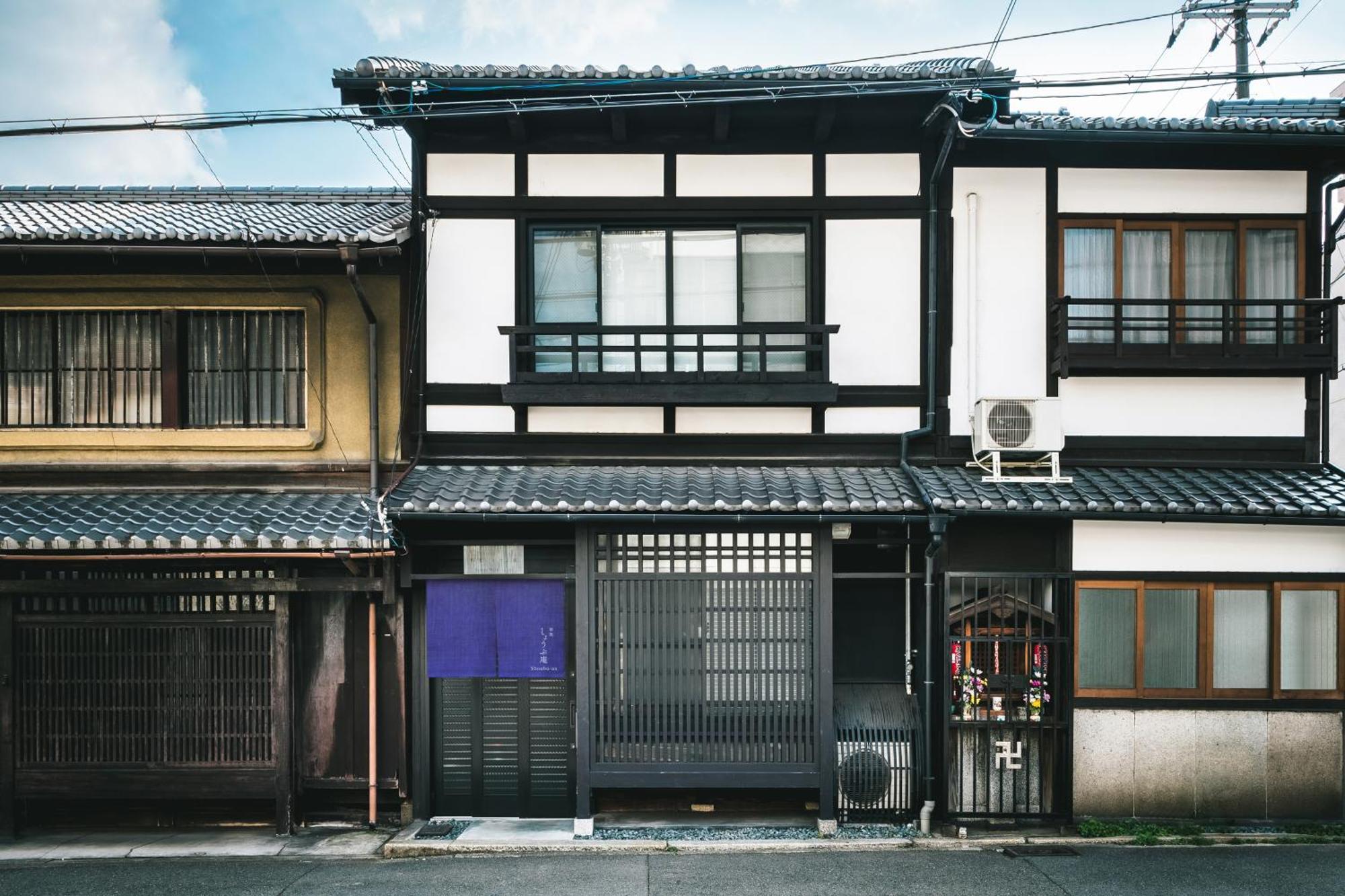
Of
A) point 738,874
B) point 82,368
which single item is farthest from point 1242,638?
point 82,368

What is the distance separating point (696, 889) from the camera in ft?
25.5

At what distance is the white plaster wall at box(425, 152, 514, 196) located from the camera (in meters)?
9.96

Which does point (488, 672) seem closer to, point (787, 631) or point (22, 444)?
point (787, 631)

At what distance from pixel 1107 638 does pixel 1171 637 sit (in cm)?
80

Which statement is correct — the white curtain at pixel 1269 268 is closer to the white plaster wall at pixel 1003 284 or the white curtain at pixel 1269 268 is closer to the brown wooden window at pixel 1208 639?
the white plaster wall at pixel 1003 284

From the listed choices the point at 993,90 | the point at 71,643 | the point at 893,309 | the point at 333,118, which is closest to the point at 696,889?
the point at 893,309

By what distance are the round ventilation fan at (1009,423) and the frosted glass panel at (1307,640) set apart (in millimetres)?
3803

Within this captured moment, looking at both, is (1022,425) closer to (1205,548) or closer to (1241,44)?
(1205,548)

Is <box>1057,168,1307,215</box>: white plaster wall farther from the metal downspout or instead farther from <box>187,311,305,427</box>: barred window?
<box>187,311,305,427</box>: barred window

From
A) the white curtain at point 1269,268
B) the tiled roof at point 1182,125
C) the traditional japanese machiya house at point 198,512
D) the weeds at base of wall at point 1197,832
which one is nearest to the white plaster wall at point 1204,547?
the white curtain at point 1269,268

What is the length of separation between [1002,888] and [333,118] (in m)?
10.7

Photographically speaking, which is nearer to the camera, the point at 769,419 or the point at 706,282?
the point at 769,419

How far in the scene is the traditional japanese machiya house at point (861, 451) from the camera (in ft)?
30.1

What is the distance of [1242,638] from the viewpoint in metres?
9.31
